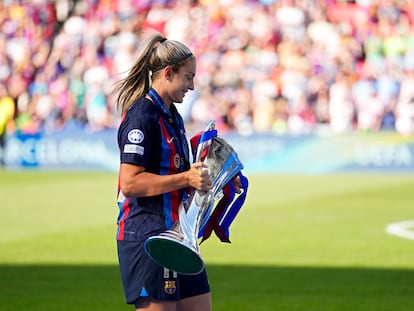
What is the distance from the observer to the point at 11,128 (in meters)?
26.2

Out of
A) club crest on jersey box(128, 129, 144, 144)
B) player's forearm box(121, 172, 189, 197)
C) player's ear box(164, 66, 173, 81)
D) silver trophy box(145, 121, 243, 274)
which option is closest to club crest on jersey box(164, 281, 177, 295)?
silver trophy box(145, 121, 243, 274)

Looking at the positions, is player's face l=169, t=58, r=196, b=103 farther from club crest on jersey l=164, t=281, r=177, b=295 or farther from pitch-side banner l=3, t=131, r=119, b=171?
pitch-side banner l=3, t=131, r=119, b=171

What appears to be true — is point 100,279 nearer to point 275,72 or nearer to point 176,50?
point 176,50

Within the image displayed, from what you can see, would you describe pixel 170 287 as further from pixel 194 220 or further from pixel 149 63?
pixel 149 63

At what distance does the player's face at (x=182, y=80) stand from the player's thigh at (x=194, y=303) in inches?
39.5

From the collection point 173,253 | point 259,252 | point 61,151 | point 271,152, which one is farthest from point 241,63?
point 173,253

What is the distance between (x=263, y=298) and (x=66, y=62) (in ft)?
69.6

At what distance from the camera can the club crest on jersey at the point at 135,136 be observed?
437 cm

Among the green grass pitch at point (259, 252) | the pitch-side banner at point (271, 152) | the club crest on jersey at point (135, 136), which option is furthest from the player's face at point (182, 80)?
the pitch-side banner at point (271, 152)

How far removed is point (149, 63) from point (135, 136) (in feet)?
1.29

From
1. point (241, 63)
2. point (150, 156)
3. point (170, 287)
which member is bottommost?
point (241, 63)

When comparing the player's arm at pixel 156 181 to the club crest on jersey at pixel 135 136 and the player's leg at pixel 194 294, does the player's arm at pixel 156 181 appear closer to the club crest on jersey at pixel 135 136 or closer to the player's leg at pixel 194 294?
the club crest on jersey at pixel 135 136

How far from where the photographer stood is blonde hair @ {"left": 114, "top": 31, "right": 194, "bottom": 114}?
447 centimetres

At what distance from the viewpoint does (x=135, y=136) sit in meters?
4.38
